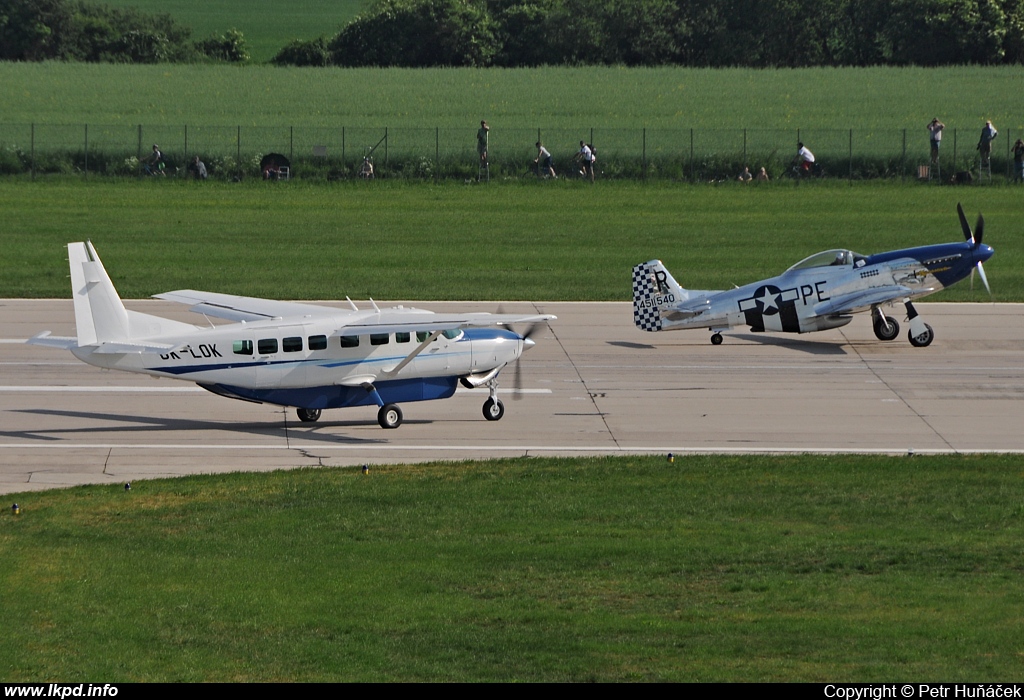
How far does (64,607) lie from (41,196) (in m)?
46.7

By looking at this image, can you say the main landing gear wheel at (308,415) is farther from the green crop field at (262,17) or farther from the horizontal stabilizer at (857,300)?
the green crop field at (262,17)

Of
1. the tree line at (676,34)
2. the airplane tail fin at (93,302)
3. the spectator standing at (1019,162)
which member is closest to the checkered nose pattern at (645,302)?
the airplane tail fin at (93,302)

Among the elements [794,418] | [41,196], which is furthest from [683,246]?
[41,196]

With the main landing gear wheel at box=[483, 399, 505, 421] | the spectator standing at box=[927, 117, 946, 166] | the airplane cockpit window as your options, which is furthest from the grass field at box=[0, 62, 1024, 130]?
the main landing gear wheel at box=[483, 399, 505, 421]

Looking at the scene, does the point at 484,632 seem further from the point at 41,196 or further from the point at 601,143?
the point at 601,143

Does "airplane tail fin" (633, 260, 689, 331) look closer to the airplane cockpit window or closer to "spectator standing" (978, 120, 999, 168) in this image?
the airplane cockpit window

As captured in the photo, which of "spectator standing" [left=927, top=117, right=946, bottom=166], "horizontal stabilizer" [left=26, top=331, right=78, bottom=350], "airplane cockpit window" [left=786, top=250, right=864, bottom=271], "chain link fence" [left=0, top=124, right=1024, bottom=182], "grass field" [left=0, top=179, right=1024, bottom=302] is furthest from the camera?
"chain link fence" [left=0, top=124, right=1024, bottom=182]

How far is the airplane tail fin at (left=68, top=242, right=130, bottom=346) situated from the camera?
817 inches

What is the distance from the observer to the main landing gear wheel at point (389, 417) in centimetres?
2300

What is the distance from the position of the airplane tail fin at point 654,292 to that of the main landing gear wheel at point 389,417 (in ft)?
27.1

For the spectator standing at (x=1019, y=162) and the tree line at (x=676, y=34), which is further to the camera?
the tree line at (x=676, y=34)

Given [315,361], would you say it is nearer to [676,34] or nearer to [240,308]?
[240,308]

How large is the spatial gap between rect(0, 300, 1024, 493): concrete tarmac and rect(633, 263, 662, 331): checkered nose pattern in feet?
2.17

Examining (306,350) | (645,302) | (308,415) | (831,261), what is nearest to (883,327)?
(831,261)
